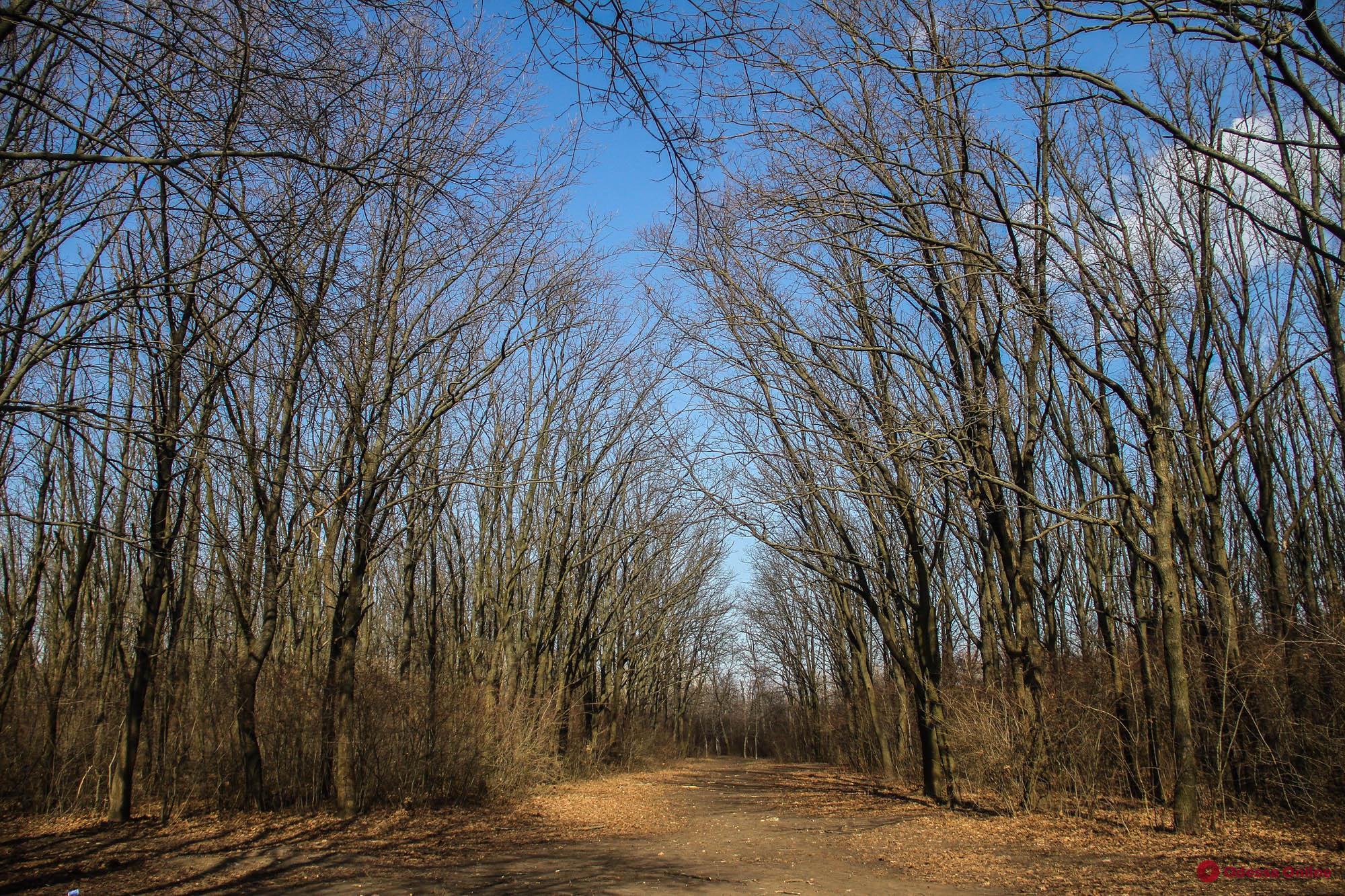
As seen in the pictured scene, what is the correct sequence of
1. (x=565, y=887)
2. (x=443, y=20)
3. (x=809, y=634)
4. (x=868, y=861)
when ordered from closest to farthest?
(x=443, y=20) → (x=565, y=887) → (x=868, y=861) → (x=809, y=634)

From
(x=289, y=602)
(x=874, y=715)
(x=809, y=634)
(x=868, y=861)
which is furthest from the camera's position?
(x=809, y=634)

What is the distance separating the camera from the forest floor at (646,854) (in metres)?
6.50

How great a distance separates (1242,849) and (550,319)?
1169 cm

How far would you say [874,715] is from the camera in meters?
20.2

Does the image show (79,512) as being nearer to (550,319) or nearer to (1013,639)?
(550,319)

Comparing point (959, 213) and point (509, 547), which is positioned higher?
point (959, 213)

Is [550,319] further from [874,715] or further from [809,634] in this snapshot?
[809,634]

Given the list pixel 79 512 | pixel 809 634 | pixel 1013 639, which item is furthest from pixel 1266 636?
pixel 809 634

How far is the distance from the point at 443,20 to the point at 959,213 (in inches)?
330

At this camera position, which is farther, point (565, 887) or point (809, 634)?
point (809, 634)

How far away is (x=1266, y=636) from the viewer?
9922 millimetres

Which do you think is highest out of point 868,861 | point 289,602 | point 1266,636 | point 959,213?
point 959,213

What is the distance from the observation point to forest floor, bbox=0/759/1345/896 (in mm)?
6504

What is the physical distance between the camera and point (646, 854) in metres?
8.63
